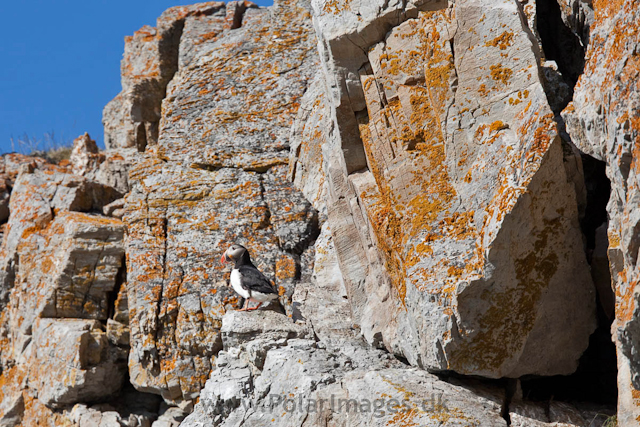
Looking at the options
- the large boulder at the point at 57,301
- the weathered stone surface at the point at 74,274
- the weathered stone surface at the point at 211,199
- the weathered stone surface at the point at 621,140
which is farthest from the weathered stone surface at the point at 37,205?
the weathered stone surface at the point at 621,140

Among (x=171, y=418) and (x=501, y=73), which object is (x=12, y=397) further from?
(x=501, y=73)

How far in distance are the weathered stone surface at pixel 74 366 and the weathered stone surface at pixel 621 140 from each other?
10.3 m

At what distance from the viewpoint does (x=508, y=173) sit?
22.5 ft

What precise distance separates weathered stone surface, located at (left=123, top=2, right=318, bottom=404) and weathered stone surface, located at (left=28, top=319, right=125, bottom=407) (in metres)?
1.07

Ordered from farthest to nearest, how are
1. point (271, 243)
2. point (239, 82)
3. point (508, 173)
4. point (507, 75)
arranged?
point (239, 82) → point (271, 243) → point (507, 75) → point (508, 173)

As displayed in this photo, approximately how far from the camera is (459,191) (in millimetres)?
7539

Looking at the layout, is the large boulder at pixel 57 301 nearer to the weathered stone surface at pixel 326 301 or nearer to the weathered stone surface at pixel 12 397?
the weathered stone surface at pixel 12 397

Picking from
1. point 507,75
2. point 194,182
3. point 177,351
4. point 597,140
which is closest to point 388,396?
point 597,140

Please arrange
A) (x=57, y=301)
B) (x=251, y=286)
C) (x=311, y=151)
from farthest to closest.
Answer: (x=57, y=301)
(x=311, y=151)
(x=251, y=286)

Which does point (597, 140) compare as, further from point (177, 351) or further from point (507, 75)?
point (177, 351)

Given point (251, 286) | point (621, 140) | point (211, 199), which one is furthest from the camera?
point (211, 199)

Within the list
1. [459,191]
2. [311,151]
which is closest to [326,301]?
[459,191]

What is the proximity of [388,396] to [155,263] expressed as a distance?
7349mm

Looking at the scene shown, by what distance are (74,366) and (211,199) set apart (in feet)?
14.1
